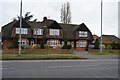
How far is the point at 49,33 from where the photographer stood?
59531 mm

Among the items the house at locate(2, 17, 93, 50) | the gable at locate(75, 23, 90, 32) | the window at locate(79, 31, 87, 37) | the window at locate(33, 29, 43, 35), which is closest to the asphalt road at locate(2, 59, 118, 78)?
the house at locate(2, 17, 93, 50)

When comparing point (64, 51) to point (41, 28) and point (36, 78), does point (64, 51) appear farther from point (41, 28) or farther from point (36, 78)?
point (36, 78)

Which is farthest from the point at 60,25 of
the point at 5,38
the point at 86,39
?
the point at 5,38

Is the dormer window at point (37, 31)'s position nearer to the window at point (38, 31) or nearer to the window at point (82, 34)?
the window at point (38, 31)

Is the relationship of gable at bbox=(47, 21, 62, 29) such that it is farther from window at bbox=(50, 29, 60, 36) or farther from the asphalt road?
the asphalt road

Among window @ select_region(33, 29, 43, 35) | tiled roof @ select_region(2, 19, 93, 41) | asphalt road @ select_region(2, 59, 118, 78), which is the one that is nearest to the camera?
asphalt road @ select_region(2, 59, 118, 78)

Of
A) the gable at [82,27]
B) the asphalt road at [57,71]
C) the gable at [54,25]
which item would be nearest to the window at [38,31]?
the gable at [54,25]

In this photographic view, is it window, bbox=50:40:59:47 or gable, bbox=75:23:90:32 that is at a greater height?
gable, bbox=75:23:90:32

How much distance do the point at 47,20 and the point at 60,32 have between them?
481 cm

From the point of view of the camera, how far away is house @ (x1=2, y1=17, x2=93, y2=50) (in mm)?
57188

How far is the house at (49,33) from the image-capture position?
5719 centimetres

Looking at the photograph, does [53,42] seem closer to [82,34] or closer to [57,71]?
[82,34]

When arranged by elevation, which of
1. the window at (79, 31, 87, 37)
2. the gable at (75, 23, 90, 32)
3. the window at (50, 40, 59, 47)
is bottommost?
the window at (50, 40, 59, 47)

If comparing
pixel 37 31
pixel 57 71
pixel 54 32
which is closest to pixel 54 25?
pixel 54 32
